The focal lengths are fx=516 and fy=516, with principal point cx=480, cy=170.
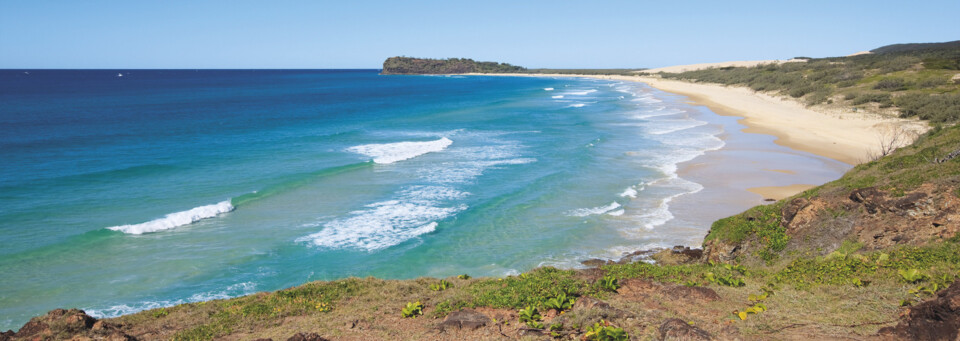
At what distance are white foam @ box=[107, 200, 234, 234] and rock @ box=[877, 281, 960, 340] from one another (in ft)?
68.1

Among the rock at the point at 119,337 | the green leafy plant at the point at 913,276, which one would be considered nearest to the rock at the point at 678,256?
the green leafy plant at the point at 913,276

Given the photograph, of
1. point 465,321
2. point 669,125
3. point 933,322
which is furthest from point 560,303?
point 669,125

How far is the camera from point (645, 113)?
2186 inches

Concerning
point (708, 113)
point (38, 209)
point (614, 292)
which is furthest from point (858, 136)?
point (38, 209)

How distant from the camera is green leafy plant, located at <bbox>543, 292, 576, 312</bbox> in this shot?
8.39 m

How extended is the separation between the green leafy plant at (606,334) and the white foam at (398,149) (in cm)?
2453

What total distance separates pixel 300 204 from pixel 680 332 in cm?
1850

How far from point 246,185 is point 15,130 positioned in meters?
29.6

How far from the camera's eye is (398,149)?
116ft

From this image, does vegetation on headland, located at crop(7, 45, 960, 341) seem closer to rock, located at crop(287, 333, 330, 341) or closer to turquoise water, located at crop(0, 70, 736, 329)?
rock, located at crop(287, 333, 330, 341)

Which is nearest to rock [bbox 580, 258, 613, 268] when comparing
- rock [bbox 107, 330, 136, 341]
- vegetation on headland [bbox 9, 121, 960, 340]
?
vegetation on headland [bbox 9, 121, 960, 340]

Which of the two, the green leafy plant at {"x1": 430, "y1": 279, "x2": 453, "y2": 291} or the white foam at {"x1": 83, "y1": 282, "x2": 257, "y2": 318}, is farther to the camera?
the white foam at {"x1": 83, "y1": 282, "x2": 257, "y2": 318}

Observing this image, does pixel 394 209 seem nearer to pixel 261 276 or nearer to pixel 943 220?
pixel 261 276

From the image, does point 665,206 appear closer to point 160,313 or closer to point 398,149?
point 160,313
